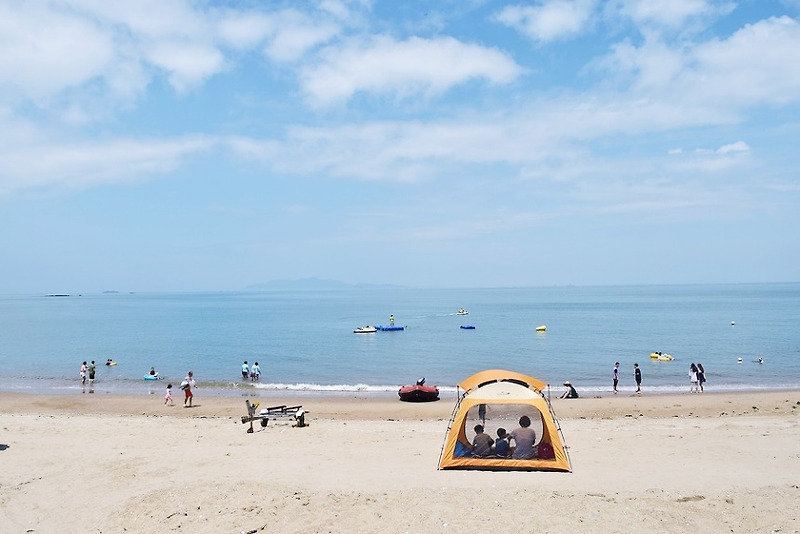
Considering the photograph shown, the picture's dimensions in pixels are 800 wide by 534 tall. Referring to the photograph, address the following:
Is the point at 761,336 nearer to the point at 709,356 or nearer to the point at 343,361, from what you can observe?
the point at 709,356

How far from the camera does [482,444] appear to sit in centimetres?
1331

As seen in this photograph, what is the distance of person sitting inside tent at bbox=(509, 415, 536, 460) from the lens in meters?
13.2

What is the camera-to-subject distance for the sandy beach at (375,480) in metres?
10.1

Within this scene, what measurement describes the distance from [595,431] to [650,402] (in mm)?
10558

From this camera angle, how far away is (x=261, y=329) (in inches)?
3369

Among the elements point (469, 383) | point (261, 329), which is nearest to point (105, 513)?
point (469, 383)

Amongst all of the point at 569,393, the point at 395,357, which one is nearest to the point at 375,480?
the point at 569,393

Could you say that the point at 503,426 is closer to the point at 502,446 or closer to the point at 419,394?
the point at 502,446

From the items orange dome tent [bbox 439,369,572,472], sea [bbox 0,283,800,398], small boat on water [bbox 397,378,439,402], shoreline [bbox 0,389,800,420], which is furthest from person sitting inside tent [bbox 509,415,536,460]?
sea [bbox 0,283,800,398]

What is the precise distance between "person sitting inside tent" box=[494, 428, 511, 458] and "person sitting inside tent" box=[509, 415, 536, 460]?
132 millimetres

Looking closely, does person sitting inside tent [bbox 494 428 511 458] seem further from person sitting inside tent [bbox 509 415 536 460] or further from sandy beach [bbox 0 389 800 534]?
sandy beach [bbox 0 389 800 534]

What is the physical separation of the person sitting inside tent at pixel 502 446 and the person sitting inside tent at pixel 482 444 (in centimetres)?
13

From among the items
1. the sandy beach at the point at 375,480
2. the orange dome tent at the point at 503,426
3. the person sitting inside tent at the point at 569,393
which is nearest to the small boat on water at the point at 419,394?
the person sitting inside tent at the point at 569,393

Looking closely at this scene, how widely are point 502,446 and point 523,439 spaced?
51 centimetres
